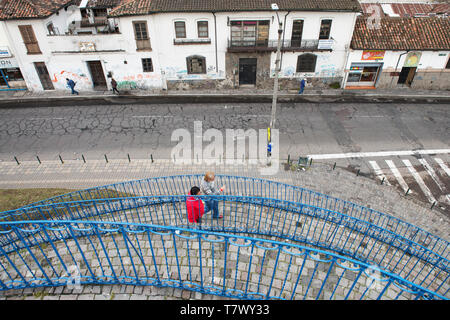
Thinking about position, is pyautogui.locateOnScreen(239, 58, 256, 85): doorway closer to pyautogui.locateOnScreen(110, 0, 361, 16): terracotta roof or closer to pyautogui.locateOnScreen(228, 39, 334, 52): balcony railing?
pyautogui.locateOnScreen(228, 39, 334, 52): balcony railing

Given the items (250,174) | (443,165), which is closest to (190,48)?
(250,174)

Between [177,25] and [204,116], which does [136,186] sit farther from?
[177,25]

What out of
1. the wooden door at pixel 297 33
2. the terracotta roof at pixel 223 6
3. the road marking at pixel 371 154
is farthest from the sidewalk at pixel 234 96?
the road marking at pixel 371 154

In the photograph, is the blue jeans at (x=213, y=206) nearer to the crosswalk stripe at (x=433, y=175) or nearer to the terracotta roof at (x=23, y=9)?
the crosswalk stripe at (x=433, y=175)

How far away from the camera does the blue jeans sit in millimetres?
9648

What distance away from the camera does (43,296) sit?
23.4ft

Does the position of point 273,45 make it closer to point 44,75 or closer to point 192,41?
point 192,41

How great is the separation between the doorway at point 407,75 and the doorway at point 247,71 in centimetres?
1146

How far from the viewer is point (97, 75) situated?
76.7 feet

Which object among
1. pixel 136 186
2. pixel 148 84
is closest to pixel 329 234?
pixel 136 186

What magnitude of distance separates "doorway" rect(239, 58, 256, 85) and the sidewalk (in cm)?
79

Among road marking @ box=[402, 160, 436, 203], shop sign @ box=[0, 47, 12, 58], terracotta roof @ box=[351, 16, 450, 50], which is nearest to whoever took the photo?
road marking @ box=[402, 160, 436, 203]

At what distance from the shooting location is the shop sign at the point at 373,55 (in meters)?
22.1

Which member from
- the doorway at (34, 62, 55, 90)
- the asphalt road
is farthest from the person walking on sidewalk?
the doorway at (34, 62, 55, 90)
